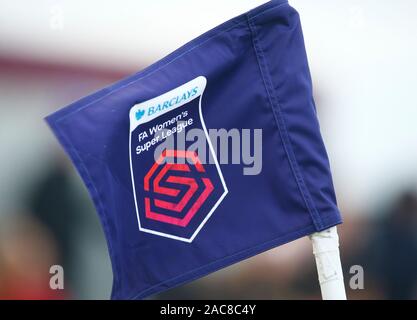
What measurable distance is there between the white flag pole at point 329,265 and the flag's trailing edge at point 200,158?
3 centimetres

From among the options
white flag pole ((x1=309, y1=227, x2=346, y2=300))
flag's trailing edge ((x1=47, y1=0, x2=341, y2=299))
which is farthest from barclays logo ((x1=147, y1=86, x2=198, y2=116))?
white flag pole ((x1=309, y1=227, x2=346, y2=300))

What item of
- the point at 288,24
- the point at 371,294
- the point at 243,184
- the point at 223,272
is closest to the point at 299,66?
the point at 288,24

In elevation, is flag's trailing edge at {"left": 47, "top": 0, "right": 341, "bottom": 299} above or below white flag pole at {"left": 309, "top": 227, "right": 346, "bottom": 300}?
above

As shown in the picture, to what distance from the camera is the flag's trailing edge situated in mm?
1082

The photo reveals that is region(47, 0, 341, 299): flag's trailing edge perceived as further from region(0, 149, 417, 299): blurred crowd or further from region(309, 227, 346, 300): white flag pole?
region(0, 149, 417, 299): blurred crowd

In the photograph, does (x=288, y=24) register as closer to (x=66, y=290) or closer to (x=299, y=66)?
(x=299, y=66)

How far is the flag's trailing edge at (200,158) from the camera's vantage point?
1.08m

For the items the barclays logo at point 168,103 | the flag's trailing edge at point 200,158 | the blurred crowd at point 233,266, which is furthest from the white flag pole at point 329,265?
the blurred crowd at point 233,266

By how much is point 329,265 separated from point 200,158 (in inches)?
10.3

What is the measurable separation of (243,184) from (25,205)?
2.68 feet

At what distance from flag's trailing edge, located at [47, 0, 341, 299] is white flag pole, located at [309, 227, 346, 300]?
31 millimetres

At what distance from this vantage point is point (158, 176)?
110 centimetres

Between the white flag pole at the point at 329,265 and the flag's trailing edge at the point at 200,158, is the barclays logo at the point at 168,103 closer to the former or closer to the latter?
the flag's trailing edge at the point at 200,158

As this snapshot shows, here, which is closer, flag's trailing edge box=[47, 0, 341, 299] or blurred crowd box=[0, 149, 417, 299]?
flag's trailing edge box=[47, 0, 341, 299]
